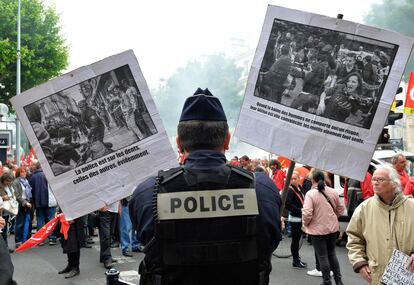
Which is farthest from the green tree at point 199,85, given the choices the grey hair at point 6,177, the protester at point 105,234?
the protester at point 105,234

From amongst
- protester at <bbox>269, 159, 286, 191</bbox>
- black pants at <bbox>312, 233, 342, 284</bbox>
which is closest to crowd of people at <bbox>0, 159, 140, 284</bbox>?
black pants at <bbox>312, 233, 342, 284</bbox>

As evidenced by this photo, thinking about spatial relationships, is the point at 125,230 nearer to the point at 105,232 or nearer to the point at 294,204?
the point at 105,232

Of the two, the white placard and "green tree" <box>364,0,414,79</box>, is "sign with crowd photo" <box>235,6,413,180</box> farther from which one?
"green tree" <box>364,0,414,79</box>

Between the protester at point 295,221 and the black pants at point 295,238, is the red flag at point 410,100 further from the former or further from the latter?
the black pants at point 295,238

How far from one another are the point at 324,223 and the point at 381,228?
3370 millimetres

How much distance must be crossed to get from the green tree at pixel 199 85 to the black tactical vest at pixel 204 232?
2456 inches

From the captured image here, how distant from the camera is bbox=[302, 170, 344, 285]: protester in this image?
24.2 feet

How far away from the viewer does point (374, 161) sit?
37.9 feet

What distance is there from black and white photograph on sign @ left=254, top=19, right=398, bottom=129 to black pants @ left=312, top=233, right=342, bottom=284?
13.5 feet

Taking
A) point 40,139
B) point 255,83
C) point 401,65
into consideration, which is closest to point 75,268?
point 40,139

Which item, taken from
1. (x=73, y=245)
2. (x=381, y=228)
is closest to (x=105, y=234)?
(x=73, y=245)

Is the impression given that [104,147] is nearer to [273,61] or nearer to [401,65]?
[273,61]

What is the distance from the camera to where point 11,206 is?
416 inches

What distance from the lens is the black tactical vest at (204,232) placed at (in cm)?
222
